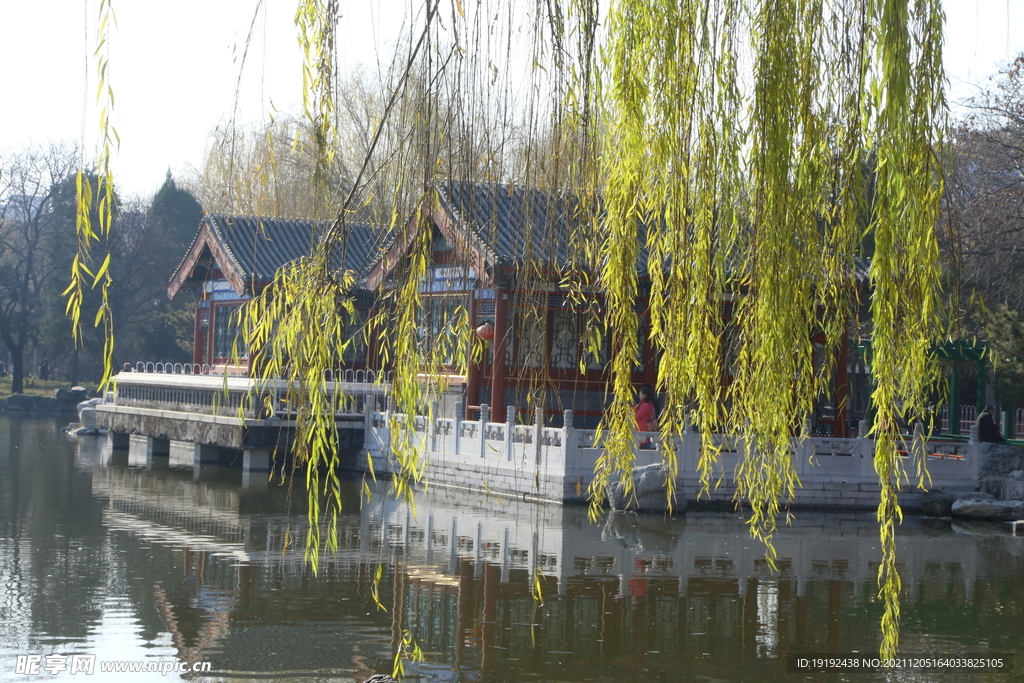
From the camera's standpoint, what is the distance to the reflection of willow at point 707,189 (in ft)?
10.2

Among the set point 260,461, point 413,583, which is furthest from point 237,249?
point 413,583

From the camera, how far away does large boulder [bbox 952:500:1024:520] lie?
13.8 metres

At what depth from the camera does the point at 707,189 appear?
133 inches

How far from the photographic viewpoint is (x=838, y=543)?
453 inches

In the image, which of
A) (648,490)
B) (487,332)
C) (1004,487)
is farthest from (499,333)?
(1004,487)

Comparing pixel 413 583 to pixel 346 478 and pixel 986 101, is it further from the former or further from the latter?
pixel 986 101

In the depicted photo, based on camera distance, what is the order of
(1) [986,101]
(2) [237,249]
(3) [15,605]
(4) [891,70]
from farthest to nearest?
(2) [237,249] < (1) [986,101] < (3) [15,605] < (4) [891,70]

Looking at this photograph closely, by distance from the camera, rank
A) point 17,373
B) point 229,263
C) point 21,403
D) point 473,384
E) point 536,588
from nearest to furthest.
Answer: point 536,588, point 473,384, point 229,263, point 21,403, point 17,373

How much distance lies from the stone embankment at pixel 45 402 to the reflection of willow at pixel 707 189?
31.5 m

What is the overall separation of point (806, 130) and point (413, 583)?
6382mm

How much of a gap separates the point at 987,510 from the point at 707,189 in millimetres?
12039

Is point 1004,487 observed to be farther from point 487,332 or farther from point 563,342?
point 487,332

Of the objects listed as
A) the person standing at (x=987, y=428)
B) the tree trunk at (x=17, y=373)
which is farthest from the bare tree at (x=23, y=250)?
the person standing at (x=987, y=428)

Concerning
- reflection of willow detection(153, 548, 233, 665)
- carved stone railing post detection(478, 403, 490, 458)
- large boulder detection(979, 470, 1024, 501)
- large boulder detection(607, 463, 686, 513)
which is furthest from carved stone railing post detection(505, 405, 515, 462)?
large boulder detection(979, 470, 1024, 501)
